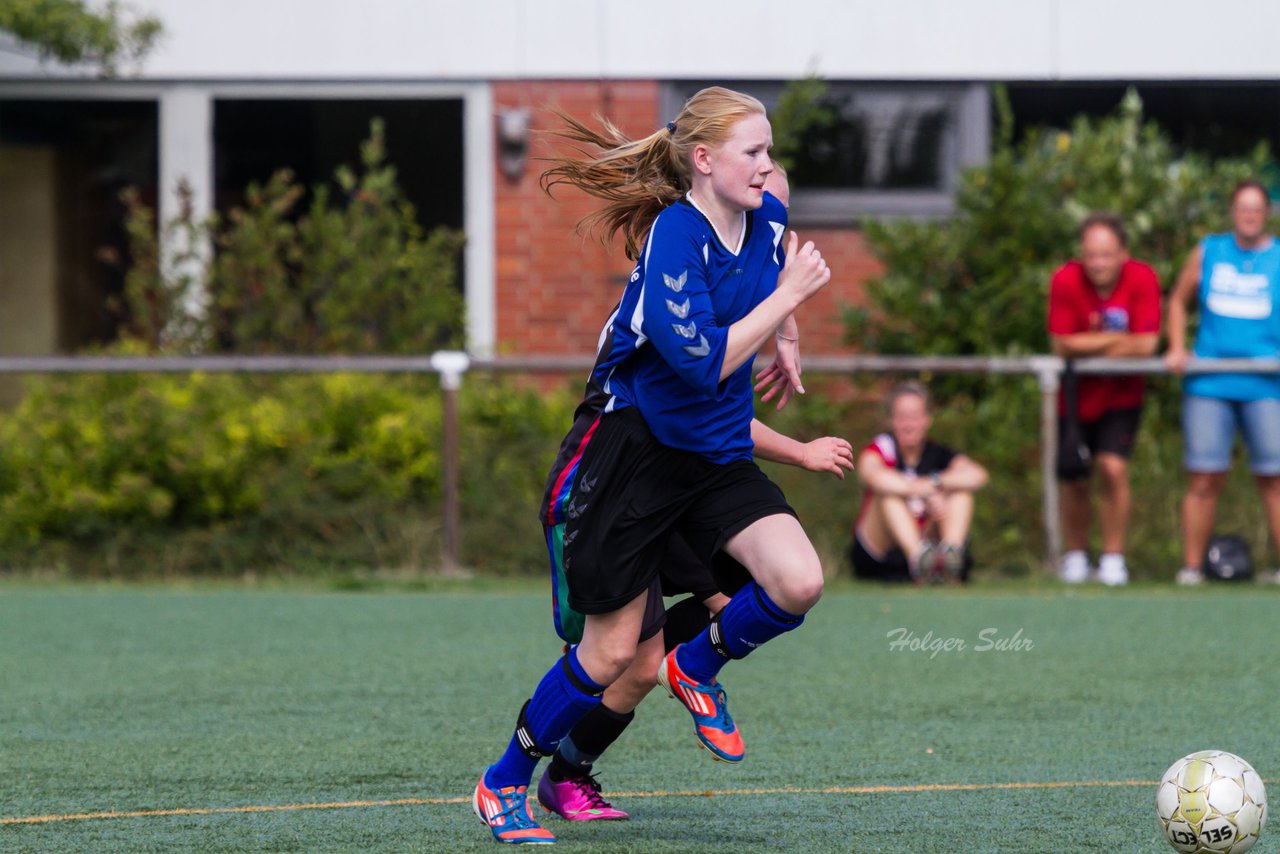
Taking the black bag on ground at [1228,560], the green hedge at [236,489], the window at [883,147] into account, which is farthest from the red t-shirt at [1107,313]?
the window at [883,147]

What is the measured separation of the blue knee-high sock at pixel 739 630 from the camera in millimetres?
4406

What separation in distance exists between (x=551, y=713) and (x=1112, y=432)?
6.11 metres

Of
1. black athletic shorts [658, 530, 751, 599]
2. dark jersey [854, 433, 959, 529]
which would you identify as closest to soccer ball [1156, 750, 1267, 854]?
black athletic shorts [658, 530, 751, 599]

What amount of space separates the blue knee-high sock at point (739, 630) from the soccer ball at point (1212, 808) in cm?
91

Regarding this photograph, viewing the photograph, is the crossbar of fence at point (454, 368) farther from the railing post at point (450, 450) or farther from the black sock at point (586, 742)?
the black sock at point (586, 742)

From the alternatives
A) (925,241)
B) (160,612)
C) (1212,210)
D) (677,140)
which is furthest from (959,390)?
(677,140)

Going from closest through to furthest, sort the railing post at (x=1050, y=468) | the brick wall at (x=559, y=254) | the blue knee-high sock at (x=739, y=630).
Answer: the blue knee-high sock at (x=739, y=630), the railing post at (x=1050, y=468), the brick wall at (x=559, y=254)

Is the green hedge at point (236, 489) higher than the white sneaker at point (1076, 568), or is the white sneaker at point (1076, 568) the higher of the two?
the green hedge at point (236, 489)

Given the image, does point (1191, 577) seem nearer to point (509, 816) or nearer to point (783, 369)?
point (783, 369)

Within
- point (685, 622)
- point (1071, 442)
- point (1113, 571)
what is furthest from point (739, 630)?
point (1113, 571)

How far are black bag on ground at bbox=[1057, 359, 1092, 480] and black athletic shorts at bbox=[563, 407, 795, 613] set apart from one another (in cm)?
561

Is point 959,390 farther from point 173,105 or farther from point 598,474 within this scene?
point 598,474

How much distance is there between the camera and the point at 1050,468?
1020 centimetres

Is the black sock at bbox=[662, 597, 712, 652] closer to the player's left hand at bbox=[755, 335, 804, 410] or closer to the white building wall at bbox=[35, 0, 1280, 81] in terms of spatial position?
the player's left hand at bbox=[755, 335, 804, 410]
